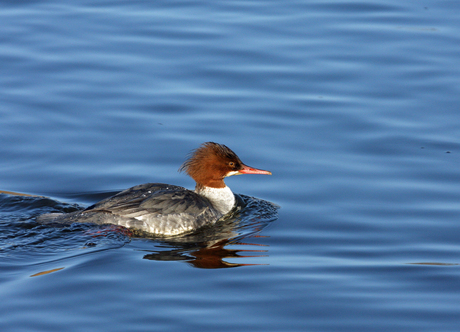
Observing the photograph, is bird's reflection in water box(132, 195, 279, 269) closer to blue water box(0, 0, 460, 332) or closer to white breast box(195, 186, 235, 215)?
blue water box(0, 0, 460, 332)

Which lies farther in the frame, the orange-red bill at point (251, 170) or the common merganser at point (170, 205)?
the orange-red bill at point (251, 170)

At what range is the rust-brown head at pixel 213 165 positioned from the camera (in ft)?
32.2

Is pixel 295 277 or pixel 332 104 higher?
pixel 332 104

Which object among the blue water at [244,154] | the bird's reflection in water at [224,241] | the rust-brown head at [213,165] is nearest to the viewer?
the blue water at [244,154]

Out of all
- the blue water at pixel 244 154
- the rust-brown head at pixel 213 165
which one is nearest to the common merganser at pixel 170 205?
the rust-brown head at pixel 213 165

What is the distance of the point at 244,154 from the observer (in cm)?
1079

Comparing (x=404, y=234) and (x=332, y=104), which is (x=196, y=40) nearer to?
(x=332, y=104)

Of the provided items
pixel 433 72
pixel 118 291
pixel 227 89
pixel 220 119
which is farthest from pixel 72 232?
pixel 433 72

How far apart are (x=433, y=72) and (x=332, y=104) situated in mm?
2223

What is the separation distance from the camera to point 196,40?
14156 mm

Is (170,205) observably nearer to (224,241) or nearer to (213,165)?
(224,241)

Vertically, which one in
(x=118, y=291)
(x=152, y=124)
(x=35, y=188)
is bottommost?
(x=118, y=291)

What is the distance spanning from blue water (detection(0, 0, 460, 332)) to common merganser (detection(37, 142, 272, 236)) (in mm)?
276

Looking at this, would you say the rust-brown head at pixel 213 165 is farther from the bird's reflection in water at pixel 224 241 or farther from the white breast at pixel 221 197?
the bird's reflection in water at pixel 224 241
